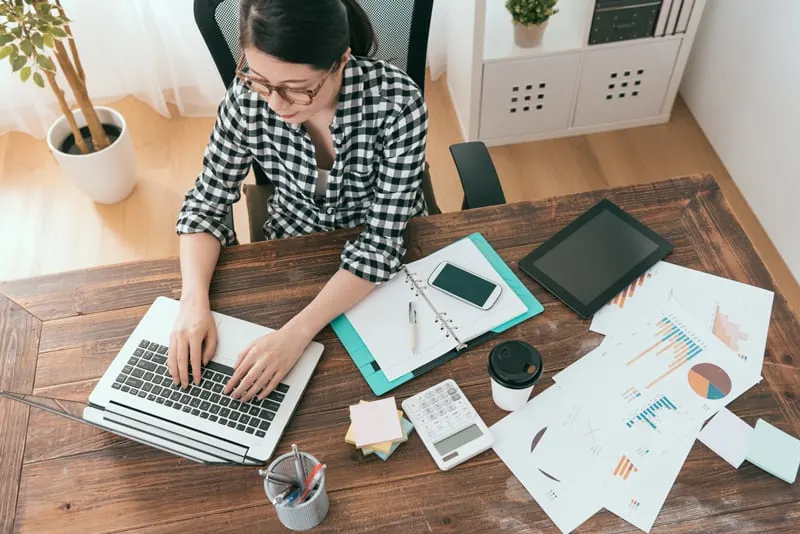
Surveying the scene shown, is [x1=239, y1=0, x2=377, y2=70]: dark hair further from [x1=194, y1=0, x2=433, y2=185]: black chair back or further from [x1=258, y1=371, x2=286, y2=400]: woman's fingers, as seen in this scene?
[x1=258, y1=371, x2=286, y2=400]: woman's fingers

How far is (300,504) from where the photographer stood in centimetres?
101

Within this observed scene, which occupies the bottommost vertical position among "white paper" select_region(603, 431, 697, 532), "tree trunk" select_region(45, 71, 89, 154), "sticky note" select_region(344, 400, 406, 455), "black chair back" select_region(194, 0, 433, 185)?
"tree trunk" select_region(45, 71, 89, 154)

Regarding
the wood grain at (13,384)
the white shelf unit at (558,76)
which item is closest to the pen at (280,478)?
the wood grain at (13,384)

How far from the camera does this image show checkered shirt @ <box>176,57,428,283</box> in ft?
4.31

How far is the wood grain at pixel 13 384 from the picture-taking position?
111cm

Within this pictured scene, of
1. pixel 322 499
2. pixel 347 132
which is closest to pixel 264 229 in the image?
pixel 347 132

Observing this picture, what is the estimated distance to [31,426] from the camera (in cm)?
119

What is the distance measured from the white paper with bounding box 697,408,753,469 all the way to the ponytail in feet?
2.84

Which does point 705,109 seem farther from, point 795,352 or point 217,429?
point 217,429

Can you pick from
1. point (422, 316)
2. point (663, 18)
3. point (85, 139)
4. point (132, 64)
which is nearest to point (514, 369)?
point (422, 316)

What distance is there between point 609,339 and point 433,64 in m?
1.85

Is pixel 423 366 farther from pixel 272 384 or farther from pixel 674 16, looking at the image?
pixel 674 16

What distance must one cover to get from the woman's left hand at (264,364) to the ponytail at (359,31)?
53 cm

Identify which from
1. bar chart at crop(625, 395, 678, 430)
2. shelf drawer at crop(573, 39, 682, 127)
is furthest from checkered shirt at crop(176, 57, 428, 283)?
shelf drawer at crop(573, 39, 682, 127)
